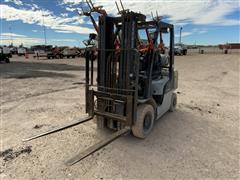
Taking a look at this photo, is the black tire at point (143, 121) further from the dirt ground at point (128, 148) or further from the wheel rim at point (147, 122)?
the dirt ground at point (128, 148)

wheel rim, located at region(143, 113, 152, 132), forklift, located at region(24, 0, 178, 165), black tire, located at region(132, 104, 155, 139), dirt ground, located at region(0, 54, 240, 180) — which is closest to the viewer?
dirt ground, located at region(0, 54, 240, 180)

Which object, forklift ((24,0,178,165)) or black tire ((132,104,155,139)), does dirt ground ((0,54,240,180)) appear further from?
forklift ((24,0,178,165))

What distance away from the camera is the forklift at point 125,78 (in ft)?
12.5

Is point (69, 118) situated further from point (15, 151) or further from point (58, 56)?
point (58, 56)

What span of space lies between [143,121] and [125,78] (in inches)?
34.7

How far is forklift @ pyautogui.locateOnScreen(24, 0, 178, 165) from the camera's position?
379 centimetres

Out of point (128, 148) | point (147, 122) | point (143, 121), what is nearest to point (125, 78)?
point (143, 121)

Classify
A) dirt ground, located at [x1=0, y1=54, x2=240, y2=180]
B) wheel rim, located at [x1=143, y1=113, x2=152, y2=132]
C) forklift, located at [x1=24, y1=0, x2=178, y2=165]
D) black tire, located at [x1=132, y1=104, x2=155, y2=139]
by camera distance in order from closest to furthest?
dirt ground, located at [x1=0, y1=54, x2=240, y2=180] → forklift, located at [x1=24, y1=0, x2=178, y2=165] → black tire, located at [x1=132, y1=104, x2=155, y2=139] → wheel rim, located at [x1=143, y1=113, x2=152, y2=132]

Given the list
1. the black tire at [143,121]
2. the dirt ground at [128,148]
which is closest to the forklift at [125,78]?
the black tire at [143,121]

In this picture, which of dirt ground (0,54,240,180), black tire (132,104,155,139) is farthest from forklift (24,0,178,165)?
dirt ground (0,54,240,180)

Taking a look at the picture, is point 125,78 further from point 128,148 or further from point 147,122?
point 128,148

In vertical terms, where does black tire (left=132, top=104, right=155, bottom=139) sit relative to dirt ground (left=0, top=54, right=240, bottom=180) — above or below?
above

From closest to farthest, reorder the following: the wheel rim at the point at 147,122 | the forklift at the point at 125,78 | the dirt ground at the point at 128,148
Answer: the dirt ground at the point at 128,148 < the forklift at the point at 125,78 < the wheel rim at the point at 147,122

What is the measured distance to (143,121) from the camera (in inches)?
158
